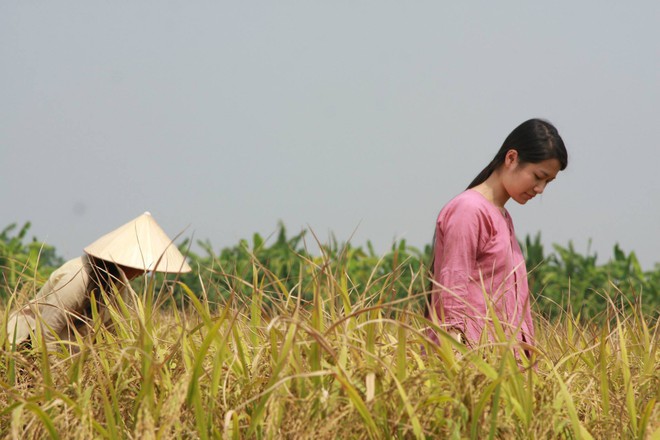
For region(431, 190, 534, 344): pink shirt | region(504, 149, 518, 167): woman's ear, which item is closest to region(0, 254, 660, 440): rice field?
region(431, 190, 534, 344): pink shirt

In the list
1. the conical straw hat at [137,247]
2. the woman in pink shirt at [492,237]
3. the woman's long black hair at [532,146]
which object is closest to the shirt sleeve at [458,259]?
the woman in pink shirt at [492,237]

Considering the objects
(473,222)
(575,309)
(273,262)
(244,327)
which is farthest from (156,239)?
(575,309)

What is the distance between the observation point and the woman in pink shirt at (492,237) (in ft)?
10.1

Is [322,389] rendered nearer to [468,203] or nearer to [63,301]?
[468,203]

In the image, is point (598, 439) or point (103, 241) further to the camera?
point (103, 241)

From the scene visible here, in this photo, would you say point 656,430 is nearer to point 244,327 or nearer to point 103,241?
point 244,327

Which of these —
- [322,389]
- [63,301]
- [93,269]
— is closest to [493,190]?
[322,389]

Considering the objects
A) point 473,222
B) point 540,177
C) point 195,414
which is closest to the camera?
point 195,414

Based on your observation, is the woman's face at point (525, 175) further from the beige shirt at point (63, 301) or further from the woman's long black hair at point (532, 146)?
the beige shirt at point (63, 301)

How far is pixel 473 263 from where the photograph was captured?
3.21 metres

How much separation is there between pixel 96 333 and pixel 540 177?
6.08 feet

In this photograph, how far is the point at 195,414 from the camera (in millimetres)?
2555

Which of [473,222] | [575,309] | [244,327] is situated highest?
[473,222]

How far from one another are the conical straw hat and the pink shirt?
130 centimetres
